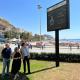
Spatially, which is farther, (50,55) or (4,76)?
(50,55)

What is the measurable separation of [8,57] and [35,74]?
5.90ft

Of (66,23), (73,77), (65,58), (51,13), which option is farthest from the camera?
(65,58)

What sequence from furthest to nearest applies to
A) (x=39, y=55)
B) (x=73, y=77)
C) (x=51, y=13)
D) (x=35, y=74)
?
(x=39, y=55) → (x=51, y=13) → (x=35, y=74) → (x=73, y=77)

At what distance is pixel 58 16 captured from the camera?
60.1 ft

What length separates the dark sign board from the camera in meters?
17.3

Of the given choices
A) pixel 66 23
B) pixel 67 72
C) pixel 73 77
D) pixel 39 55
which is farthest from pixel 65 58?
pixel 73 77

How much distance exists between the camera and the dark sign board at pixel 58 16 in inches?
682

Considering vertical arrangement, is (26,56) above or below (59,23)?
below

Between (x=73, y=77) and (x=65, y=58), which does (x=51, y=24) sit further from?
(x=73, y=77)

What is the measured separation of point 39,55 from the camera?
2438 cm

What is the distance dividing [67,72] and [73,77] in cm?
155

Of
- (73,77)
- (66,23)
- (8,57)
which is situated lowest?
(73,77)

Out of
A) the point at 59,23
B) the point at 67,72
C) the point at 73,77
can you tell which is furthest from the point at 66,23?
the point at 73,77

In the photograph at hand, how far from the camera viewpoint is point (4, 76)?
13.8 metres
